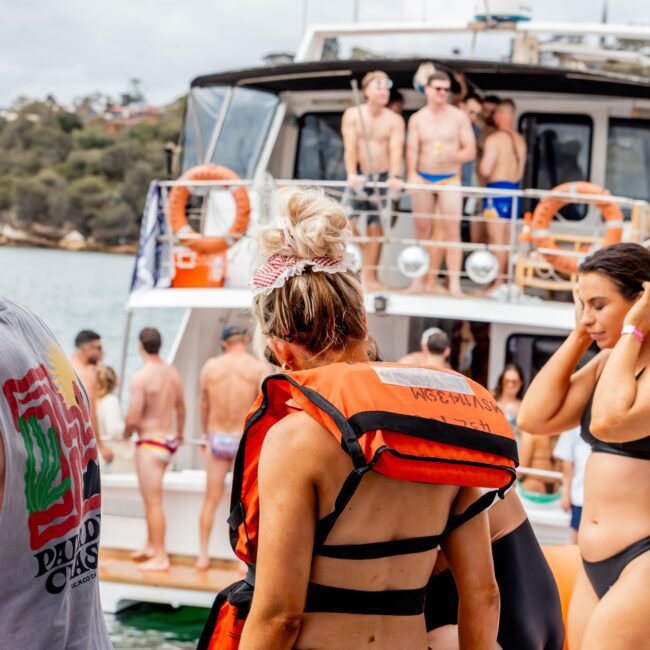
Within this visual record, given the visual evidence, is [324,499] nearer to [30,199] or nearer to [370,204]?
[370,204]

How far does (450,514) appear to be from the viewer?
2.28 meters

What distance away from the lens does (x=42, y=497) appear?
187 centimetres

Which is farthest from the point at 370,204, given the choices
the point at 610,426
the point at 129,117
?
the point at 129,117

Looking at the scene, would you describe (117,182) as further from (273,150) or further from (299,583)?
(299,583)

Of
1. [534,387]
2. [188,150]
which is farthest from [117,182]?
[534,387]

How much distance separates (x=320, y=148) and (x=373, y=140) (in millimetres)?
1369

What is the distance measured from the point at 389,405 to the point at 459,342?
307 inches

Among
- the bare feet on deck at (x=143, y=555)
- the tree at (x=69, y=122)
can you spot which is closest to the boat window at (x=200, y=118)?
the bare feet on deck at (x=143, y=555)

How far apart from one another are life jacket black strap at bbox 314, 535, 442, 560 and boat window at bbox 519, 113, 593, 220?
8.64m

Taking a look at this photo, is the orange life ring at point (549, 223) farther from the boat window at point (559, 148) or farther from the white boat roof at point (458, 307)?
the boat window at point (559, 148)

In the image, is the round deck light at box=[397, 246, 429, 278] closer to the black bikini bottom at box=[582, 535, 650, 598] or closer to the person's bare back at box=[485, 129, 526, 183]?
the person's bare back at box=[485, 129, 526, 183]

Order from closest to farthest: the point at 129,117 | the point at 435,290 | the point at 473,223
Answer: the point at 435,290 < the point at 473,223 < the point at 129,117

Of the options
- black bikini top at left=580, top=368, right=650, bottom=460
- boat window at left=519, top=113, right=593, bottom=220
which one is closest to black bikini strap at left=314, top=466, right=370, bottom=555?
black bikini top at left=580, top=368, right=650, bottom=460

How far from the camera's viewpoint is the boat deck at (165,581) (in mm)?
7781
